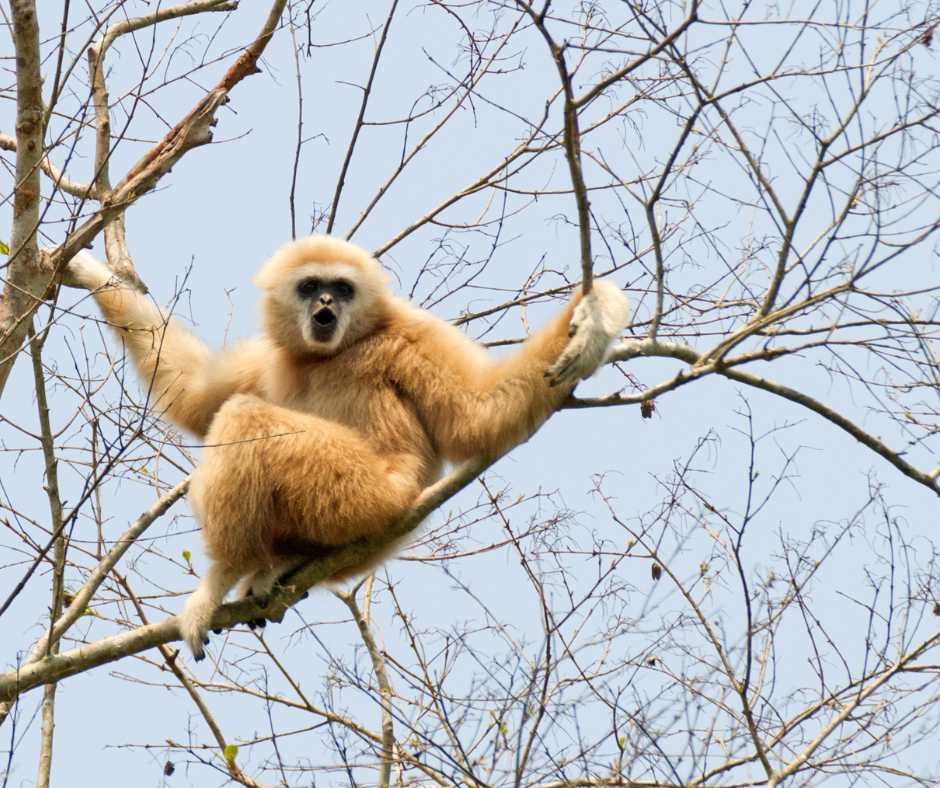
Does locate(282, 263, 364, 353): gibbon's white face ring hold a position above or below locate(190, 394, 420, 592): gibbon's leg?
above

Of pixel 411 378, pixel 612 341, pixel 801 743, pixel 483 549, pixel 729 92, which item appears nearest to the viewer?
pixel 729 92

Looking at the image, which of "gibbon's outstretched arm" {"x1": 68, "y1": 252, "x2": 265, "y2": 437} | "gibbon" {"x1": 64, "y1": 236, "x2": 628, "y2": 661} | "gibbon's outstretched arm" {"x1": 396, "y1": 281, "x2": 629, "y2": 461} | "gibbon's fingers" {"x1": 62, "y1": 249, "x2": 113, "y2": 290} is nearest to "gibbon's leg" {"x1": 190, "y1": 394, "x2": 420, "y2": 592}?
"gibbon" {"x1": 64, "y1": 236, "x2": 628, "y2": 661}

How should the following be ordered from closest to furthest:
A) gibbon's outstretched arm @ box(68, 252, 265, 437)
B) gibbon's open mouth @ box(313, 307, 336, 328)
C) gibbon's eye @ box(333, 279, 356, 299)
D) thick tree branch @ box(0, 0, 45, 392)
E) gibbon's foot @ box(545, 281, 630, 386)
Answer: thick tree branch @ box(0, 0, 45, 392)
gibbon's foot @ box(545, 281, 630, 386)
gibbon's open mouth @ box(313, 307, 336, 328)
gibbon's eye @ box(333, 279, 356, 299)
gibbon's outstretched arm @ box(68, 252, 265, 437)

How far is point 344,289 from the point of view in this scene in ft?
21.4

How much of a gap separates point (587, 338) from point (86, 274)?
2.95 meters

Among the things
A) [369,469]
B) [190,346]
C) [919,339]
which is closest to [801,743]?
[919,339]

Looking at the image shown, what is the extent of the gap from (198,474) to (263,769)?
A: 171 cm

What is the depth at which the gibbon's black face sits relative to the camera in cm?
631

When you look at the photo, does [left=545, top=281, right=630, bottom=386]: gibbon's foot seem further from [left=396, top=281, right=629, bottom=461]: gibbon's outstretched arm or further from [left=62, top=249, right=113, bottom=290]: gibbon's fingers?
[left=62, top=249, right=113, bottom=290]: gibbon's fingers

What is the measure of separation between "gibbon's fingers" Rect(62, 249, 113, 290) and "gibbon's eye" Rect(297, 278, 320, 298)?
3.45 ft

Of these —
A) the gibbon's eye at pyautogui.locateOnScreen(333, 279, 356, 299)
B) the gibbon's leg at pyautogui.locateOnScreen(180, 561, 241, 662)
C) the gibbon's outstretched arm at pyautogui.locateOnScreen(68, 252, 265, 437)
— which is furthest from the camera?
the gibbon's outstretched arm at pyautogui.locateOnScreen(68, 252, 265, 437)

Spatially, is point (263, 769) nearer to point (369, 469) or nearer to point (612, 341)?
point (369, 469)

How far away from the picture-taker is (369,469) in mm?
5684

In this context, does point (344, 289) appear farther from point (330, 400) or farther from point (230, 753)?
point (230, 753)
